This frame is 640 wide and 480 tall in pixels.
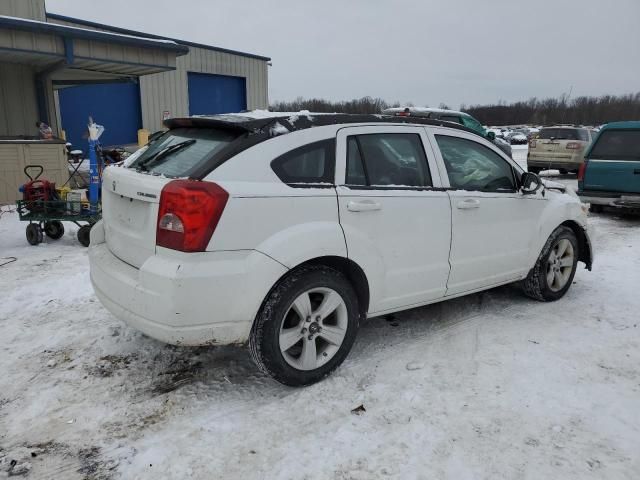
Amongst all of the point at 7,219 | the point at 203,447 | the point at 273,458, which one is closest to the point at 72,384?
the point at 203,447

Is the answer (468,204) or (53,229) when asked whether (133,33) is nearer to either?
(53,229)

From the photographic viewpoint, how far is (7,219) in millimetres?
8938

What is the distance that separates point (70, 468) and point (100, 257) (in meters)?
1.40

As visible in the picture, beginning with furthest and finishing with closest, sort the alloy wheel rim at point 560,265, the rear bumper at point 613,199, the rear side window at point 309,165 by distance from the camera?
the rear bumper at point 613,199 → the alloy wheel rim at point 560,265 → the rear side window at point 309,165

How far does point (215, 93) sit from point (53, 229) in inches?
567

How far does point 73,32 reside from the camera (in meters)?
9.80

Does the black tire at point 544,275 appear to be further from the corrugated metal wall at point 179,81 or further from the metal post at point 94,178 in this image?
the corrugated metal wall at point 179,81

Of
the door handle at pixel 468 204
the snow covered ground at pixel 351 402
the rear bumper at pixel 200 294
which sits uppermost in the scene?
the door handle at pixel 468 204

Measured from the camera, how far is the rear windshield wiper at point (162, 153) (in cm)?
329

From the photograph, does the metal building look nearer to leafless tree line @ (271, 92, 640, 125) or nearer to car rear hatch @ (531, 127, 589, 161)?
car rear hatch @ (531, 127, 589, 161)

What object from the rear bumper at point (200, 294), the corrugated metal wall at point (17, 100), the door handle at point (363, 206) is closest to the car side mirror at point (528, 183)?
the door handle at point (363, 206)

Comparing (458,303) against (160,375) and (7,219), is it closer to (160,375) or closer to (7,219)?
(160,375)

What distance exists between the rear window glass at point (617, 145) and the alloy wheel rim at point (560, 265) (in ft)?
17.8

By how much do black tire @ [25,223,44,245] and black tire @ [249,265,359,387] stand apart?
18.2 feet
